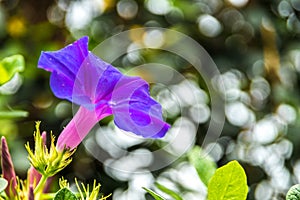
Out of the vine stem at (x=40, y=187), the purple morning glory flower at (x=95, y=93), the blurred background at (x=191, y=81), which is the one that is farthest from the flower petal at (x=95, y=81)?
the blurred background at (x=191, y=81)

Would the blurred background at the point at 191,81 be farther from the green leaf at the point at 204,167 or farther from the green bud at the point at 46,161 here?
the green bud at the point at 46,161

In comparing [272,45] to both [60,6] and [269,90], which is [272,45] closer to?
[269,90]

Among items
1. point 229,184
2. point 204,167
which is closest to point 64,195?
point 229,184

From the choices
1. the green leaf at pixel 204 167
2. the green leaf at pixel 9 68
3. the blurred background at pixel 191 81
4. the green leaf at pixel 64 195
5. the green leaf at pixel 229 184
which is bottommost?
the blurred background at pixel 191 81

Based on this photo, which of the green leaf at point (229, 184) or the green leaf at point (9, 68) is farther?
the green leaf at point (9, 68)

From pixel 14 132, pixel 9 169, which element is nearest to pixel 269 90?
pixel 14 132
